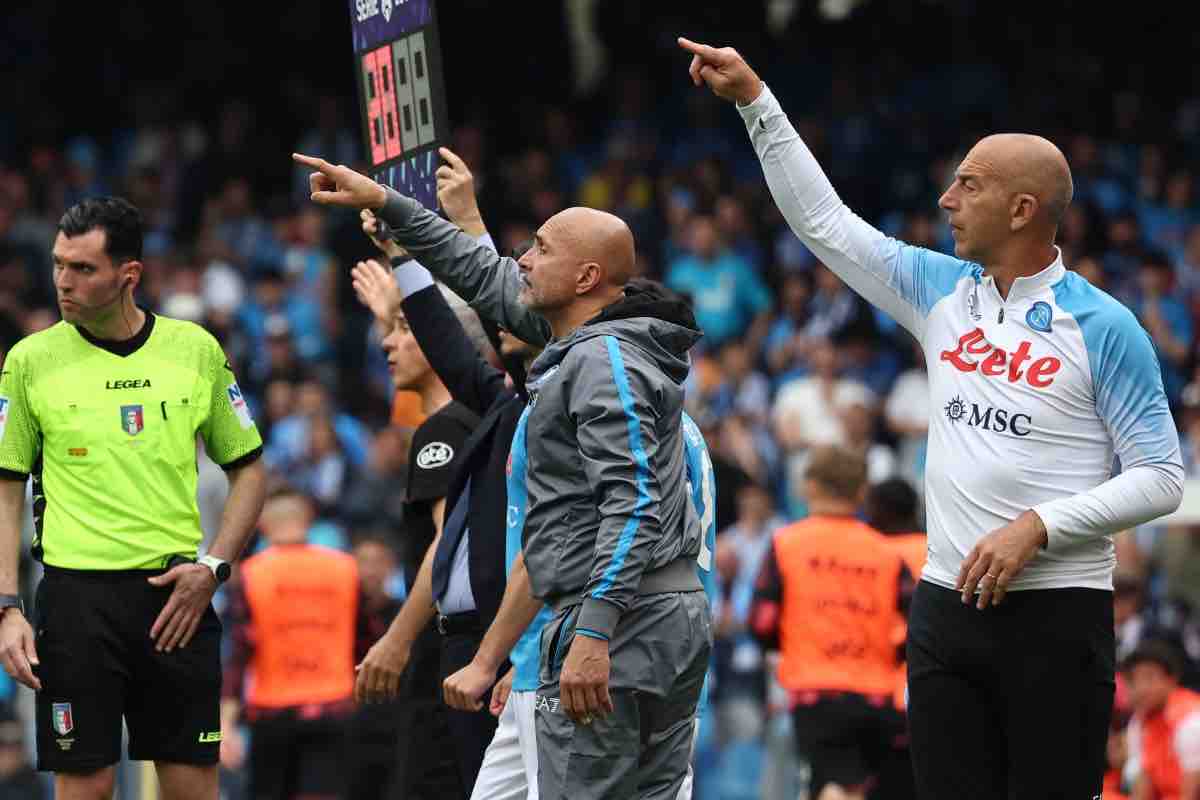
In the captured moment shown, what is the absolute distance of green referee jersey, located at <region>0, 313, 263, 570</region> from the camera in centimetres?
645

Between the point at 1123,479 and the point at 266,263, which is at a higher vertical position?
the point at 266,263

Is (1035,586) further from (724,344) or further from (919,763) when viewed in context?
(724,344)

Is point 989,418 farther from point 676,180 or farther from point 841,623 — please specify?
point 676,180

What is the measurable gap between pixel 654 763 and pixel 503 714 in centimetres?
76

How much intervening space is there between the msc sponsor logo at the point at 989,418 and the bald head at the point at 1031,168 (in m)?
0.53

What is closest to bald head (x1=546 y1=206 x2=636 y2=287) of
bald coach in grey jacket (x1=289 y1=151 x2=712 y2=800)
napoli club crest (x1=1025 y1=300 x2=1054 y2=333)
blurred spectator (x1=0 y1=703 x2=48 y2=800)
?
bald coach in grey jacket (x1=289 y1=151 x2=712 y2=800)

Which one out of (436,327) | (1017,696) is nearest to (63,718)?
(436,327)

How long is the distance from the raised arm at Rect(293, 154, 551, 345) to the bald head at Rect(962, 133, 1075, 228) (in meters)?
1.38

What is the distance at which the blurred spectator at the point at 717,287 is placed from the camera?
15961mm

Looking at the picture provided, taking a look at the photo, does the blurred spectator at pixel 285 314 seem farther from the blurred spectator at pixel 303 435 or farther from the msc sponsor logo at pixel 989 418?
the msc sponsor logo at pixel 989 418

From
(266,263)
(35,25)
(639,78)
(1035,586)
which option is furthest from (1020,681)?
(35,25)

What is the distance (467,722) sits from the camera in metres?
6.81

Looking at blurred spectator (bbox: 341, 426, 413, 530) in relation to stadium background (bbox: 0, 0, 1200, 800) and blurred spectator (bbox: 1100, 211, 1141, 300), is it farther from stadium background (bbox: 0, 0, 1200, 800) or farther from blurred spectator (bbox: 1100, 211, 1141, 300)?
blurred spectator (bbox: 1100, 211, 1141, 300)

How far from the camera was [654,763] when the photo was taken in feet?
18.3
